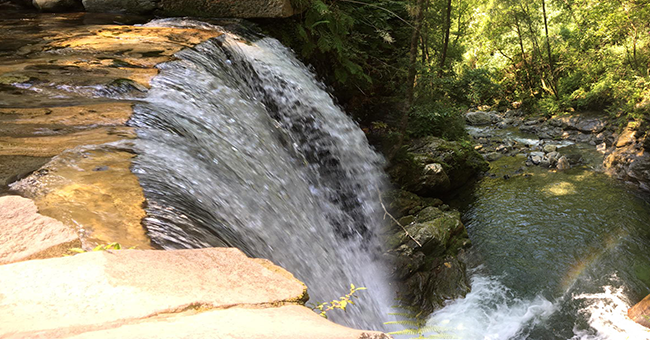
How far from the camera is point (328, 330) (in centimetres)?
132

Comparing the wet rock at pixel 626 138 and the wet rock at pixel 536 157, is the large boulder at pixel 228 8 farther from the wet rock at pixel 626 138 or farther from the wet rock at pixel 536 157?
the wet rock at pixel 626 138

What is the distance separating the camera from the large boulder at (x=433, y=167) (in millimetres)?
8742

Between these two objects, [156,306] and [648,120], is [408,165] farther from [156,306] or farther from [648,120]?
[156,306]

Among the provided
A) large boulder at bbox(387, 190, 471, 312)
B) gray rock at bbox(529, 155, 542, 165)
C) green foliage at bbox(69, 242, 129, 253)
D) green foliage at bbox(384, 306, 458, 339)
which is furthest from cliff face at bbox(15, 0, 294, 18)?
gray rock at bbox(529, 155, 542, 165)

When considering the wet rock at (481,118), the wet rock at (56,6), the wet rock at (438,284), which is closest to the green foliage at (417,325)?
the wet rock at (438,284)

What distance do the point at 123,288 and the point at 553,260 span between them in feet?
25.0

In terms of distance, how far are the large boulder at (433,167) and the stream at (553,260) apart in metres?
0.61

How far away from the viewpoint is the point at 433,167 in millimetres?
8938

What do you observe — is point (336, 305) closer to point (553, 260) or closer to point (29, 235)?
point (29, 235)

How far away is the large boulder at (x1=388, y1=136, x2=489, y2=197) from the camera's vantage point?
8.74 m

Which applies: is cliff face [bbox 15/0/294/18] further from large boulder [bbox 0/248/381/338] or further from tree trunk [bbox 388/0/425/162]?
large boulder [bbox 0/248/381/338]

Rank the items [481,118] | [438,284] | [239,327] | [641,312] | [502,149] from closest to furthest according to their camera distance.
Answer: [239,327] < [641,312] < [438,284] < [502,149] < [481,118]

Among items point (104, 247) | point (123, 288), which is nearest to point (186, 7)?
point (104, 247)

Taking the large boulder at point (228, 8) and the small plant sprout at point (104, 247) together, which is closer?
the small plant sprout at point (104, 247)
